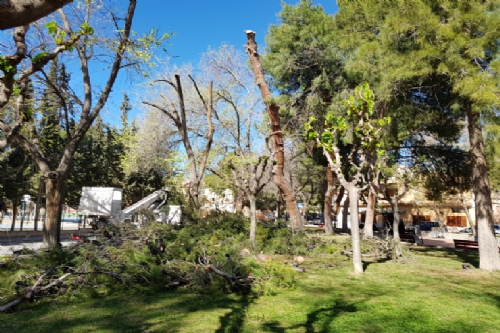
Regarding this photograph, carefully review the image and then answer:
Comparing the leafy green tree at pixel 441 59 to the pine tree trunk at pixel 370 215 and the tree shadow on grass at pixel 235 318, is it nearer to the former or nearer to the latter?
the tree shadow on grass at pixel 235 318

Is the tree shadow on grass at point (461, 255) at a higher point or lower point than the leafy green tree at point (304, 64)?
lower

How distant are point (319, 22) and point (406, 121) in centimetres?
907

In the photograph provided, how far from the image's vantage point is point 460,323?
17.9ft

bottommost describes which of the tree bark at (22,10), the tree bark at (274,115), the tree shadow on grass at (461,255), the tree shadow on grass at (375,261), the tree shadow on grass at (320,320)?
the tree shadow on grass at (461,255)

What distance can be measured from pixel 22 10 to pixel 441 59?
10.5 m

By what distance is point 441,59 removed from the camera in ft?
33.0

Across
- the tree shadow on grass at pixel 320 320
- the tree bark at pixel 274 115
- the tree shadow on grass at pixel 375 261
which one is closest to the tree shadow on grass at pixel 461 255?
the tree shadow on grass at pixel 375 261

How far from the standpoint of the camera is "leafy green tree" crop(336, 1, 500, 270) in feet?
31.2

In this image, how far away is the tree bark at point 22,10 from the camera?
202 cm

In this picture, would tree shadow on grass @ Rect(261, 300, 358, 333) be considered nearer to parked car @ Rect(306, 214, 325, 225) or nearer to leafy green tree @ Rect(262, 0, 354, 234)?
leafy green tree @ Rect(262, 0, 354, 234)

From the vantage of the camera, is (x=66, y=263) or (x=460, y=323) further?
(x=66, y=263)

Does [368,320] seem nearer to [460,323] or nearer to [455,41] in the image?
[460,323]

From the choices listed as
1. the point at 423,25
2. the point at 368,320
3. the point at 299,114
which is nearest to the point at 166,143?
the point at 299,114

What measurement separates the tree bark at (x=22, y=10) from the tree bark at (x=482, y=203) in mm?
11341
